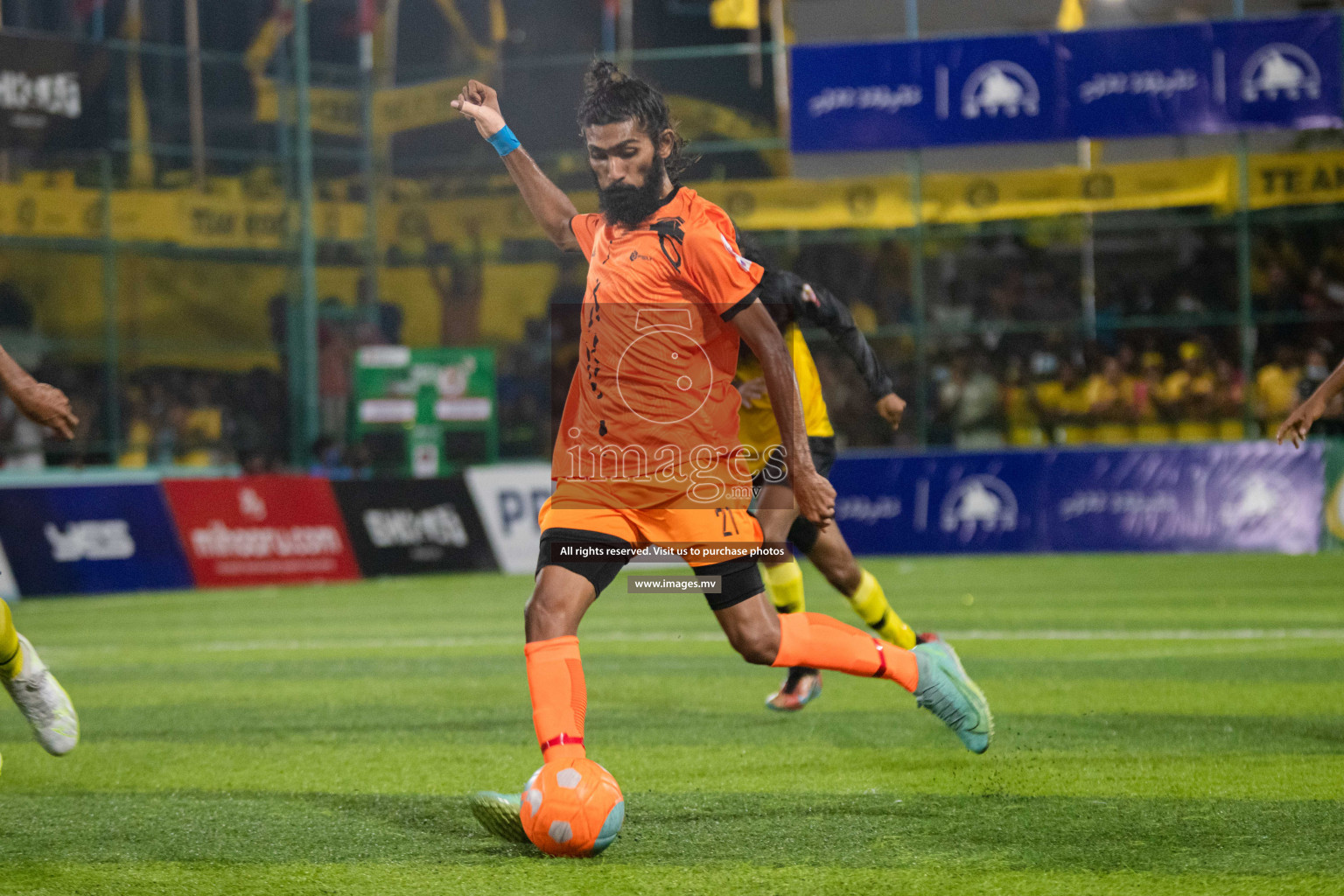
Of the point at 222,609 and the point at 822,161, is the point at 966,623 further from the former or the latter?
the point at 822,161

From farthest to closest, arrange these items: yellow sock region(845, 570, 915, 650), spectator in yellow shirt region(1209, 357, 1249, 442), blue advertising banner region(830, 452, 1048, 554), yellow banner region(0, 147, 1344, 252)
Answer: yellow banner region(0, 147, 1344, 252) < spectator in yellow shirt region(1209, 357, 1249, 442) < blue advertising banner region(830, 452, 1048, 554) < yellow sock region(845, 570, 915, 650)

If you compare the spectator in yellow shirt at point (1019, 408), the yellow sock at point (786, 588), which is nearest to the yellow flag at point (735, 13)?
the spectator in yellow shirt at point (1019, 408)

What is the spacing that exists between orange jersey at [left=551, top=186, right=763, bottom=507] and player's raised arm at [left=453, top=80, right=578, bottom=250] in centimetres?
46

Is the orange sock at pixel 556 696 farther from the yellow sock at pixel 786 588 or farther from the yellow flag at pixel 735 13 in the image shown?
the yellow flag at pixel 735 13

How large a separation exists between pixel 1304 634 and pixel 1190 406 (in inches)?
401

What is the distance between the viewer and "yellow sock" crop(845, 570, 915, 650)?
7555 millimetres

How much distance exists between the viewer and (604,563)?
194 inches

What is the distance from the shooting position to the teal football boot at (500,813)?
4.70 m

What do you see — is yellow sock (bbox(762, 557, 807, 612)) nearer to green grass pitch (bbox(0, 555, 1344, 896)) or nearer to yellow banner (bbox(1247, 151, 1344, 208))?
green grass pitch (bbox(0, 555, 1344, 896))

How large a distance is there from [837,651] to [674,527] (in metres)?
0.87

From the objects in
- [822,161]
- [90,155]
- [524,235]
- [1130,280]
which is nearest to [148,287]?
[90,155]

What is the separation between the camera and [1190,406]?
2025 cm

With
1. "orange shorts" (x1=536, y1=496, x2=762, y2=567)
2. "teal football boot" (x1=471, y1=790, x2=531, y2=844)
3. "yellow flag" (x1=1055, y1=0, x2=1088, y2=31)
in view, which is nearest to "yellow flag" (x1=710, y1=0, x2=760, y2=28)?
"yellow flag" (x1=1055, y1=0, x2=1088, y2=31)

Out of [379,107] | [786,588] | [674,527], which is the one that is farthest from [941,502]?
[674,527]
